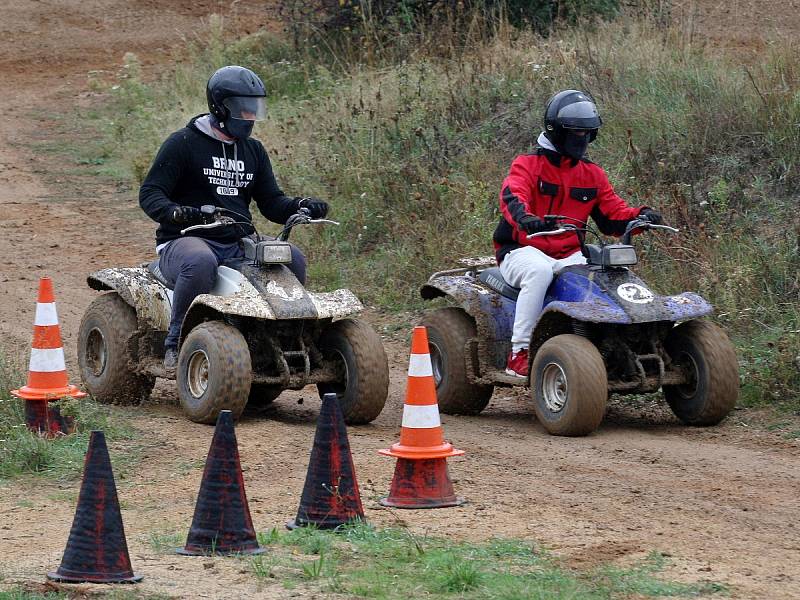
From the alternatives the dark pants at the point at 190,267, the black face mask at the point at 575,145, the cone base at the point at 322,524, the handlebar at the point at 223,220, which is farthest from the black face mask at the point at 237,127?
the cone base at the point at 322,524

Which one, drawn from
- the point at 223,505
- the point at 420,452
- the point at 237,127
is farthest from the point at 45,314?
the point at 223,505

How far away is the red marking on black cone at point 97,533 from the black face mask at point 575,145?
14.9 feet

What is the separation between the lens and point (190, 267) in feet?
28.9

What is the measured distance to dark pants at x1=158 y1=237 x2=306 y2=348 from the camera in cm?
883

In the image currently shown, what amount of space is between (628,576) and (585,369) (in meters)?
2.94

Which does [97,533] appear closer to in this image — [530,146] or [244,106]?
[244,106]

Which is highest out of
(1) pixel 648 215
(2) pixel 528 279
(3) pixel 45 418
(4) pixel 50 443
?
(1) pixel 648 215

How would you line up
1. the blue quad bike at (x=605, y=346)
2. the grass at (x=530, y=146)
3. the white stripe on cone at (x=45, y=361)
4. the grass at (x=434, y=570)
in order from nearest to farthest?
1. the grass at (x=434, y=570)
2. the white stripe on cone at (x=45, y=361)
3. the blue quad bike at (x=605, y=346)
4. the grass at (x=530, y=146)

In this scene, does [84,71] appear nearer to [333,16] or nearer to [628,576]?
[333,16]

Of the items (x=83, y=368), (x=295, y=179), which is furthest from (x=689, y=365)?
(x=295, y=179)

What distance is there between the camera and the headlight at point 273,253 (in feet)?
28.9

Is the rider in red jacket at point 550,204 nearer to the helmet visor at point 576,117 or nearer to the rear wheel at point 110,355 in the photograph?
the helmet visor at point 576,117

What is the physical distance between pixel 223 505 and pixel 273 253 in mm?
3235

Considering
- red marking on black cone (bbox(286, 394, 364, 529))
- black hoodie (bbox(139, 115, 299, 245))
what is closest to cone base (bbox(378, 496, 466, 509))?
red marking on black cone (bbox(286, 394, 364, 529))
